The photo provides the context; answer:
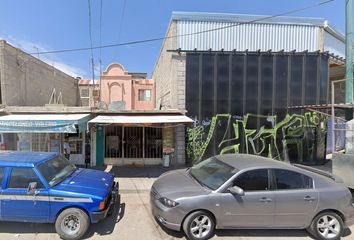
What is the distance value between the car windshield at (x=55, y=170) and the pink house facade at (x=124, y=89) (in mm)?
15702

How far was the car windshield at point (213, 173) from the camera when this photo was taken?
5320 millimetres

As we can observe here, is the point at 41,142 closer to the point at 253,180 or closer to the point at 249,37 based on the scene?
the point at 253,180

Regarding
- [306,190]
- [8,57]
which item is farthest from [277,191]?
[8,57]

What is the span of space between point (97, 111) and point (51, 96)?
222 inches

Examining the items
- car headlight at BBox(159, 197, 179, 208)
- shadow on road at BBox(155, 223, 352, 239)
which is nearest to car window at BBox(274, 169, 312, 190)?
shadow on road at BBox(155, 223, 352, 239)

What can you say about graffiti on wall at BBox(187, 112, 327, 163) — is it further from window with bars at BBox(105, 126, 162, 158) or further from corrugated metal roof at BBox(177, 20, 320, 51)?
corrugated metal roof at BBox(177, 20, 320, 51)

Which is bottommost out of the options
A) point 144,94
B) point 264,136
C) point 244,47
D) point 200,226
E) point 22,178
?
point 200,226

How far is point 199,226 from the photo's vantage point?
504cm

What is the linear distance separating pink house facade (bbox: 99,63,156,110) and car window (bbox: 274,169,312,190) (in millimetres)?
17571

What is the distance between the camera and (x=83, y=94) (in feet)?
76.0

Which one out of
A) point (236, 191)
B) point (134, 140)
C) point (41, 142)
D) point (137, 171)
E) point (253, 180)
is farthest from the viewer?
point (134, 140)

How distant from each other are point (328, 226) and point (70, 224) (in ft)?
16.6

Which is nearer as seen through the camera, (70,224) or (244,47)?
(70,224)

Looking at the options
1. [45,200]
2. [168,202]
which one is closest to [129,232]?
[168,202]
